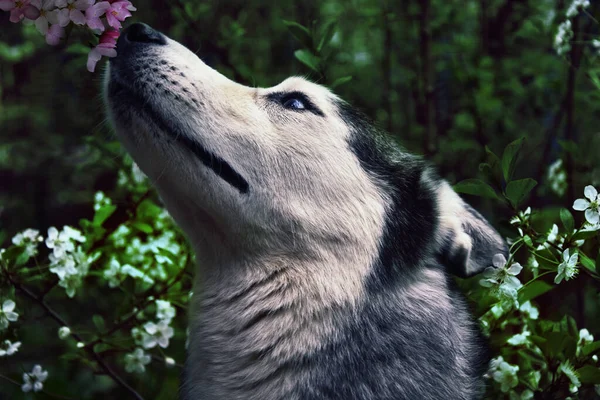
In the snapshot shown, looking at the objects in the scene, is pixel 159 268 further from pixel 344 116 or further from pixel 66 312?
pixel 66 312

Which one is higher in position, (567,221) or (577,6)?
(577,6)

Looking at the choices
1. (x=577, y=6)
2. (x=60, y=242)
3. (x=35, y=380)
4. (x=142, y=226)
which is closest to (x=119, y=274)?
(x=142, y=226)

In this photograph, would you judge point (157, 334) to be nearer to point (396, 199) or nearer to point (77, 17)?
point (396, 199)

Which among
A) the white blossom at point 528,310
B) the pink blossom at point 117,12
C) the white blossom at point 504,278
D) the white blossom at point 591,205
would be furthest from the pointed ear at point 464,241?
the pink blossom at point 117,12

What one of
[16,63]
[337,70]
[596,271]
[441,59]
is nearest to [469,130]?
[441,59]

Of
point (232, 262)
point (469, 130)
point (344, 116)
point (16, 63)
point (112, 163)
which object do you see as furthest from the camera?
point (16, 63)

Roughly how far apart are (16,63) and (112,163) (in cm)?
328

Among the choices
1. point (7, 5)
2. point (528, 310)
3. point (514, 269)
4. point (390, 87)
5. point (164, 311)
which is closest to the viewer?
point (7, 5)

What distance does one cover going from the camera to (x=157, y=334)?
2.80 meters

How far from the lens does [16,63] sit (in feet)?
20.2

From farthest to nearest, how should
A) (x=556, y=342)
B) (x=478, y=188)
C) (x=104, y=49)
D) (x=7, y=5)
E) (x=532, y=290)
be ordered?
1. (x=532, y=290)
2. (x=556, y=342)
3. (x=478, y=188)
4. (x=104, y=49)
5. (x=7, y=5)

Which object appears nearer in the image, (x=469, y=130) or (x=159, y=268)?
(x=159, y=268)

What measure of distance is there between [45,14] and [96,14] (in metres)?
0.14

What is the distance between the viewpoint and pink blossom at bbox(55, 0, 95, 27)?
75.5 inches
